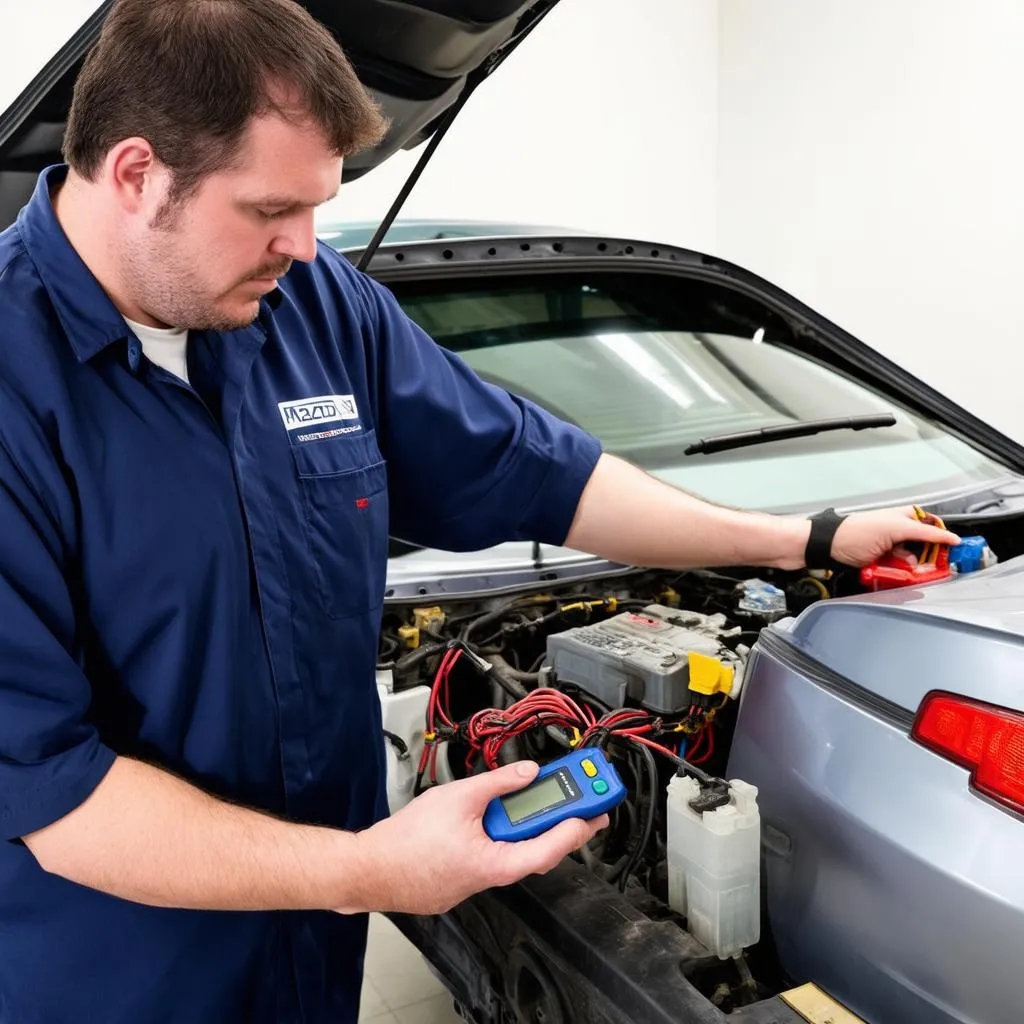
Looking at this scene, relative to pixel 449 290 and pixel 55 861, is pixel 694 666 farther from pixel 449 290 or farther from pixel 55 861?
pixel 449 290

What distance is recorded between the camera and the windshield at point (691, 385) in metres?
1.80

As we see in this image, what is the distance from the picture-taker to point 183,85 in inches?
32.0

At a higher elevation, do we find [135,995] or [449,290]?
[449,290]

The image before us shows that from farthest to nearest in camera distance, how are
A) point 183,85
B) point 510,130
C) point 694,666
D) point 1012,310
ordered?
1. point 510,130
2. point 1012,310
3. point 694,666
4. point 183,85

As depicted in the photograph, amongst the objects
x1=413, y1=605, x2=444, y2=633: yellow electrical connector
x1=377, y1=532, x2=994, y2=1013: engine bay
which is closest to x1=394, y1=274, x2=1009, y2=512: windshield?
x1=377, y1=532, x2=994, y2=1013: engine bay

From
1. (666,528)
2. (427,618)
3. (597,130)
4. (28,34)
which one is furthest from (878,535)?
(597,130)

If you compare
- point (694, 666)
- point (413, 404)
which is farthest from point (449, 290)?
point (694, 666)

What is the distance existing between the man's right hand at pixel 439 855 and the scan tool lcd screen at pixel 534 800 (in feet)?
0.10

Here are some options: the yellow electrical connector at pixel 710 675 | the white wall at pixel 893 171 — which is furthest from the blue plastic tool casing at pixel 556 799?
the white wall at pixel 893 171

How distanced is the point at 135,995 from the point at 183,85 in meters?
0.87

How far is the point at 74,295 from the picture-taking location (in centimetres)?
89

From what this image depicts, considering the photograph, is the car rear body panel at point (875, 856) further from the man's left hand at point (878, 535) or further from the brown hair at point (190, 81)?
the brown hair at point (190, 81)

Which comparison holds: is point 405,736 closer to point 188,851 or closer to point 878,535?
point 188,851

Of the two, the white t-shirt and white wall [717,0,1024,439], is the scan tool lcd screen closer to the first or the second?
the white t-shirt
